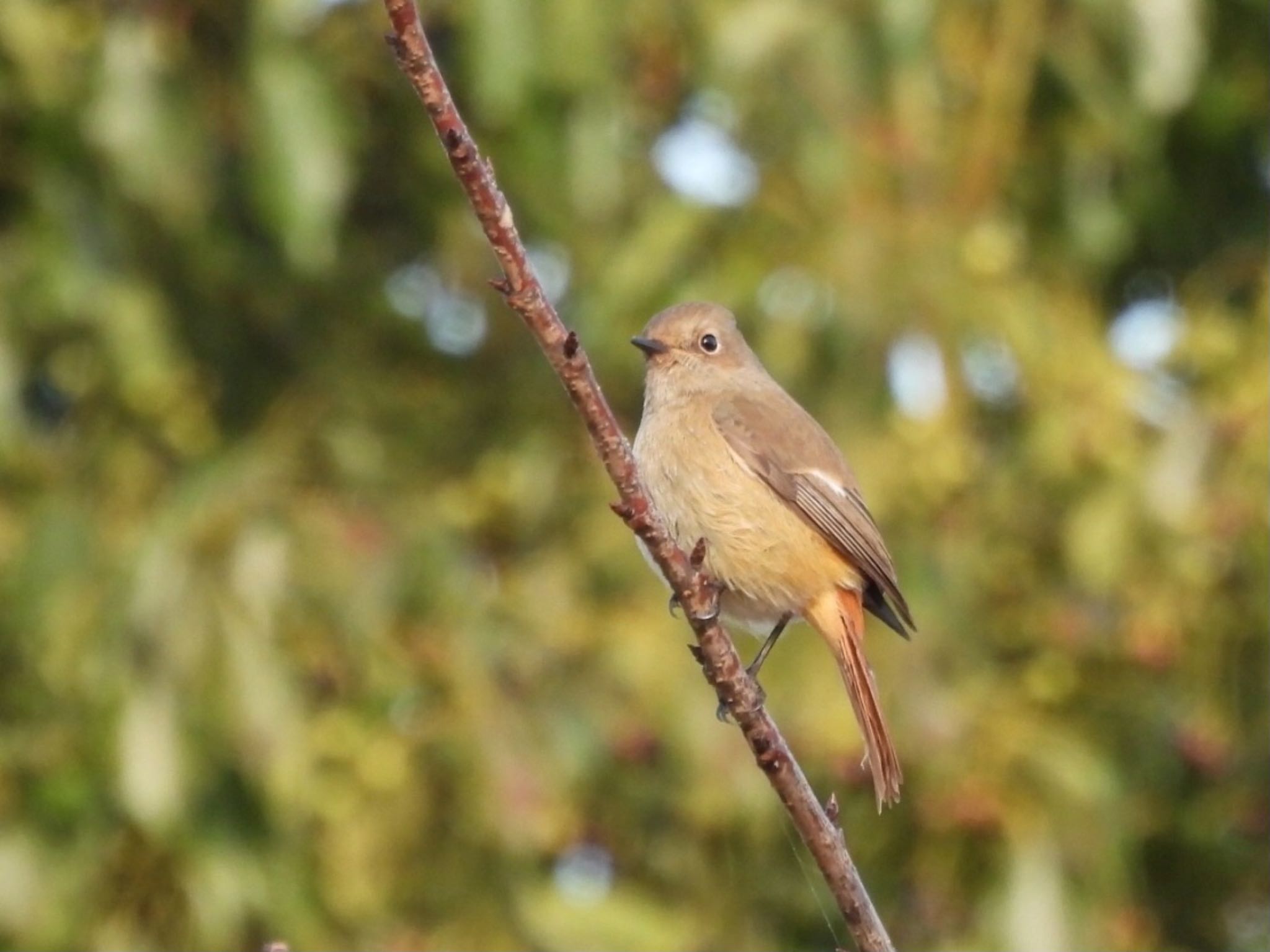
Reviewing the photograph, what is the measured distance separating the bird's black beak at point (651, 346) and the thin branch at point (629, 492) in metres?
1.75

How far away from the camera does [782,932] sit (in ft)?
25.6

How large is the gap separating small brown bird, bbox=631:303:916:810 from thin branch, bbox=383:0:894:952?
106 cm

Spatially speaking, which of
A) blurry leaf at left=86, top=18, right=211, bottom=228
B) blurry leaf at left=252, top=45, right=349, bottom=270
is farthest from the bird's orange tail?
blurry leaf at left=86, top=18, right=211, bottom=228

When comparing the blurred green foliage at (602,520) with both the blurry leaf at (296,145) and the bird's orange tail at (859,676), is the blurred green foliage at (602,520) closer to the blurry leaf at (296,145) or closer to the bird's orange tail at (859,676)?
the blurry leaf at (296,145)

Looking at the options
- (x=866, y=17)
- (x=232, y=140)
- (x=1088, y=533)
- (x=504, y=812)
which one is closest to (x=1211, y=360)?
(x=1088, y=533)

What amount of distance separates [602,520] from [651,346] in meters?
2.21

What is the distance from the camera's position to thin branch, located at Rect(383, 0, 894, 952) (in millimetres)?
3117

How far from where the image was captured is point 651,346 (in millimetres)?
5641

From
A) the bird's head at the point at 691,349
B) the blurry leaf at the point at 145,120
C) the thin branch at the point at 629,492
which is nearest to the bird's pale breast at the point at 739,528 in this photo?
the bird's head at the point at 691,349

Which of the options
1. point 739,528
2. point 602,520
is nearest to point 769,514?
point 739,528

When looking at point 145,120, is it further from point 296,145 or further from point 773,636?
point 773,636

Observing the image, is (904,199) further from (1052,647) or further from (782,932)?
(782,932)

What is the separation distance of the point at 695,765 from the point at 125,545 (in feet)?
6.30

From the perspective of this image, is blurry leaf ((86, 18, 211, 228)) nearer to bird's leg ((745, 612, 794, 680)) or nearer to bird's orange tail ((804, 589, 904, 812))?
bird's leg ((745, 612, 794, 680))
